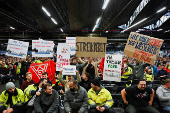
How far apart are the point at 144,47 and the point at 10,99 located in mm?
4190

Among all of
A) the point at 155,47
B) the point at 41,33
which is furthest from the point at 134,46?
the point at 41,33

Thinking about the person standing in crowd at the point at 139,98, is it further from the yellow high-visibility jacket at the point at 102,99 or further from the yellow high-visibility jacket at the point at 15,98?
the yellow high-visibility jacket at the point at 15,98

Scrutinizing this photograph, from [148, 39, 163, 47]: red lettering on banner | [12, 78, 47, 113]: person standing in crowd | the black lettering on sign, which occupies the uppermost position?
[148, 39, 163, 47]: red lettering on banner

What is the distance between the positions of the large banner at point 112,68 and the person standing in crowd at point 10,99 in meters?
2.73

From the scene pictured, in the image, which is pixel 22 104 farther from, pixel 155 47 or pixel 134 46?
pixel 155 47

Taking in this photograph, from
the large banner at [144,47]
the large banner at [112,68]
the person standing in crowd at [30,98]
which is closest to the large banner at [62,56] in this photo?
the person standing in crowd at [30,98]

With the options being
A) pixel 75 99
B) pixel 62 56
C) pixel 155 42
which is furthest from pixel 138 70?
pixel 62 56

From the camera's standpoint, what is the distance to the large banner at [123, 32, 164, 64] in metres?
3.79

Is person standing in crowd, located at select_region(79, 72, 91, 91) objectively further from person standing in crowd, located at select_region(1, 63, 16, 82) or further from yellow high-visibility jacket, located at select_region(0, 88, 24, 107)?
person standing in crowd, located at select_region(1, 63, 16, 82)

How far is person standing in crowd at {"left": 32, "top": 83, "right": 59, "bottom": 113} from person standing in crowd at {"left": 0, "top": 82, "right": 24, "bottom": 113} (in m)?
0.52

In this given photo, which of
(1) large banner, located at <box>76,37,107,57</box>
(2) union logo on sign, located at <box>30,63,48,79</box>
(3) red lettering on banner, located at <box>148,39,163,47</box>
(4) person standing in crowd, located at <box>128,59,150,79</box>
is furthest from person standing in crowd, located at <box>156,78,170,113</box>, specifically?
(2) union logo on sign, located at <box>30,63,48,79</box>

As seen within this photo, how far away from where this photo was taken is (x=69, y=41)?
6195 mm

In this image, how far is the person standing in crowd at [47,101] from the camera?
3010 millimetres

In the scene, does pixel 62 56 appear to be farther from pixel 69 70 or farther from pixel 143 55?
pixel 143 55
